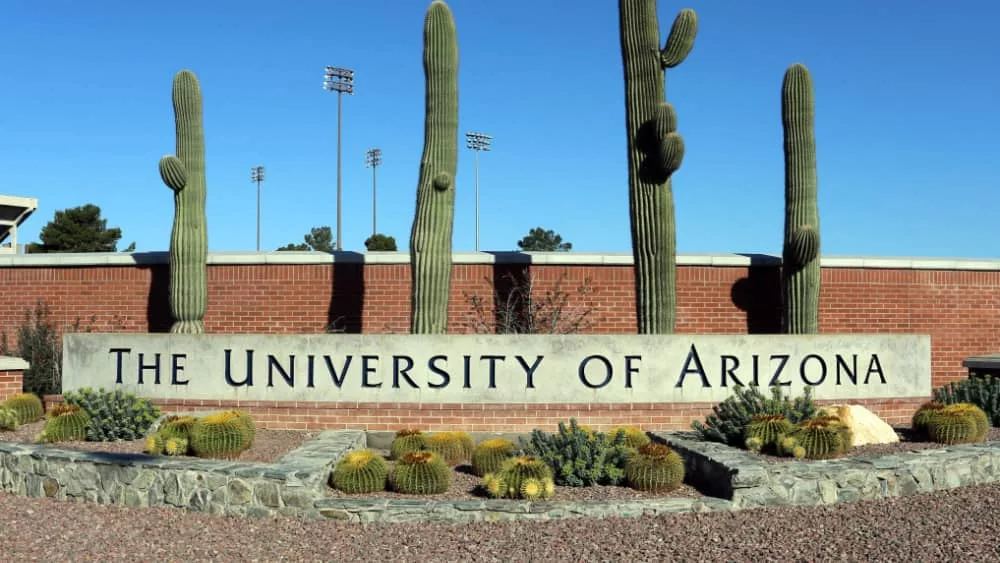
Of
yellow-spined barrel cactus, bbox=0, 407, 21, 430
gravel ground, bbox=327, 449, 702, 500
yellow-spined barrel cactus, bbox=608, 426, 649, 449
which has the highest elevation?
yellow-spined barrel cactus, bbox=0, 407, 21, 430

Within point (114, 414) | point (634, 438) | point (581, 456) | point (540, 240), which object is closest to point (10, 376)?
point (114, 414)

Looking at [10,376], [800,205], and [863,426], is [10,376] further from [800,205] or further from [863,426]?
[800,205]

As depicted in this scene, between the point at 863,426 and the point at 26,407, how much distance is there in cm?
989

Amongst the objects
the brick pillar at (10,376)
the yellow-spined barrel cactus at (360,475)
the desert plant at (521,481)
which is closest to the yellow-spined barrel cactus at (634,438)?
the desert plant at (521,481)

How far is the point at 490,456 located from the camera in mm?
9102

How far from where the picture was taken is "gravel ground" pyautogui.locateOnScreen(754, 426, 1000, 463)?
9008mm

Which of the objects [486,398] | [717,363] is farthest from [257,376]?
[717,363]

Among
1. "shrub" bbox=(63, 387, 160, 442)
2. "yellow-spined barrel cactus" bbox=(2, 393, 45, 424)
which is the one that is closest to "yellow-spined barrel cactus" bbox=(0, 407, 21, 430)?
"yellow-spined barrel cactus" bbox=(2, 393, 45, 424)

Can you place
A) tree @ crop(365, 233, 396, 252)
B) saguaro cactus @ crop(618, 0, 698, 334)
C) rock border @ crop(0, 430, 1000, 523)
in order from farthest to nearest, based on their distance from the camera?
tree @ crop(365, 233, 396, 252), saguaro cactus @ crop(618, 0, 698, 334), rock border @ crop(0, 430, 1000, 523)

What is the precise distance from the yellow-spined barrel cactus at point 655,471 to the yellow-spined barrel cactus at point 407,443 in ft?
7.46

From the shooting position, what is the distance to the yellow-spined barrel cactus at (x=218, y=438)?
9.09 meters

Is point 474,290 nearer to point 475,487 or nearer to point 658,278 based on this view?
point 658,278

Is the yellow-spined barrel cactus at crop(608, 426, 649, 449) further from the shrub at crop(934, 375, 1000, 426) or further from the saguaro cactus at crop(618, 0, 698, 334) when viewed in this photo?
the shrub at crop(934, 375, 1000, 426)

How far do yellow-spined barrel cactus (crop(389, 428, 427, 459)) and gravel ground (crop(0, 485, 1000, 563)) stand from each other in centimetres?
200
